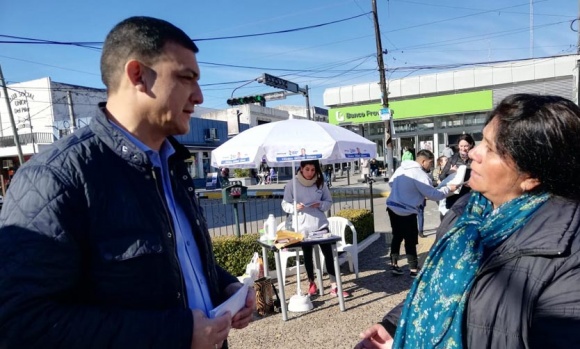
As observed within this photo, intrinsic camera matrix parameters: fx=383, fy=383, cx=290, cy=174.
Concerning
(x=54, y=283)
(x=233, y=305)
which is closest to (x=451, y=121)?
(x=233, y=305)

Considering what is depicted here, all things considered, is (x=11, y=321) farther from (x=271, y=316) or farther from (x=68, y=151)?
(x=271, y=316)

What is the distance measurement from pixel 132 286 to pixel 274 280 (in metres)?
4.88

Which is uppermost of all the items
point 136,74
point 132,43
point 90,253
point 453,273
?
point 132,43

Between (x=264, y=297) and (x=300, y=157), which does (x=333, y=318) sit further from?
(x=300, y=157)

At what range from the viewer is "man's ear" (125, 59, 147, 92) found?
127cm

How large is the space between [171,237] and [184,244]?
0.15 metres

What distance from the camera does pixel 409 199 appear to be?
5.30 meters

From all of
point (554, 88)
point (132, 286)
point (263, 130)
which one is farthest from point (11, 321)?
point (554, 88)

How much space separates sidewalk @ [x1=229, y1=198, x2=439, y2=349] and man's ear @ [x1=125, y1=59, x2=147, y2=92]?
Result: 10.7 feet

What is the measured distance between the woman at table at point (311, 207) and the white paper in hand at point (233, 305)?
3453 millimetres

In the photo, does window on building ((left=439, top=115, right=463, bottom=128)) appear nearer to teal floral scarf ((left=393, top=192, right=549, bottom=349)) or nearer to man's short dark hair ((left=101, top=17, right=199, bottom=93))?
teal floral scarf ((left=393, top=192, right=549, bottom=349))

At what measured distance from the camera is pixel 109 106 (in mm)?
1377

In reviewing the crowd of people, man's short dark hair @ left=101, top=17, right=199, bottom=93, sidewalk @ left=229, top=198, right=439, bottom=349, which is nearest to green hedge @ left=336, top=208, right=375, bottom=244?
sidewalk @ left=229, top=198, right=439, bottom=349

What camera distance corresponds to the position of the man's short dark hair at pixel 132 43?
1.28 m
